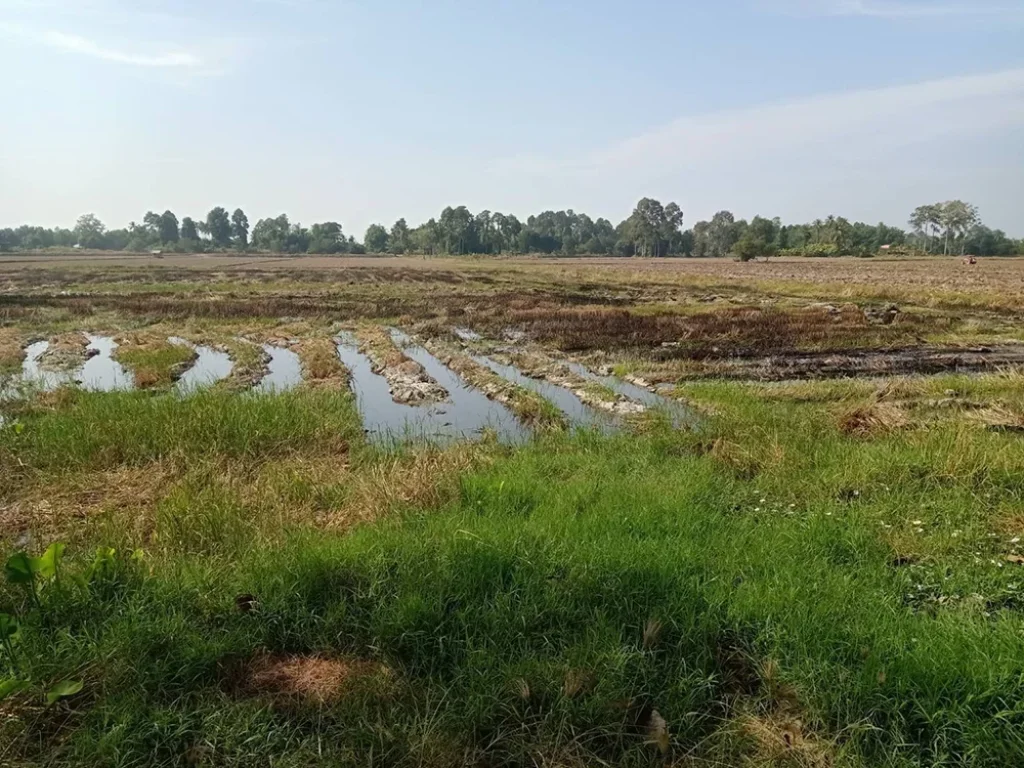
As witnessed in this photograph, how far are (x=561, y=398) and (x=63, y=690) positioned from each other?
368 inches

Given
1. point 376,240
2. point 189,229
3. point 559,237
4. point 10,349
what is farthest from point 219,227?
point 10,349

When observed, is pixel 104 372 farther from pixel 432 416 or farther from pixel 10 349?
pixel 432 416

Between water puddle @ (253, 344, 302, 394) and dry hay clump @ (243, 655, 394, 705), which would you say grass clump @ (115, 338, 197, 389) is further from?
dry hay clump @ (243, 655, 394, 705)

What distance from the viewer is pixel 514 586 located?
4051 millimetres

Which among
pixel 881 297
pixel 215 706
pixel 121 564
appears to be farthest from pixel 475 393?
pixel 881 297

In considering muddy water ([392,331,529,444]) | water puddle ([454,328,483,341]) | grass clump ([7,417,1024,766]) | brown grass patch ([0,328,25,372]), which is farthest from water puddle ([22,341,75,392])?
water puddle ([454,328,483,341])

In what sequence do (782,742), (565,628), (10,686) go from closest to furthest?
(10,686) → (782,742) → (565,628)

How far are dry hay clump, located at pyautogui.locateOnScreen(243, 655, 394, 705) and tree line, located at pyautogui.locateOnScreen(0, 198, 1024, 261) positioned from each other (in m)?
72.1

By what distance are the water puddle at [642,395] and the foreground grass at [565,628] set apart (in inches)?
135

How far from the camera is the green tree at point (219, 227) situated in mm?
130375

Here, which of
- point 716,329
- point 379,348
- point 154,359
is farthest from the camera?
point 716,329

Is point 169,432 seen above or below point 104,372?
above

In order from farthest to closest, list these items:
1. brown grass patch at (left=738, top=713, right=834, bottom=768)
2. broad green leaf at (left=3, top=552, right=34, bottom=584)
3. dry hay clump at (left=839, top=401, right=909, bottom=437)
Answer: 1. dry hay clump at (left=839, top=401, right=909, bottom=437)
2. broad green leaf at (left=3, top=552, right=34, bottom=584)
3. brown grass patch at (left=738, top=713, right=834, bottom=768)

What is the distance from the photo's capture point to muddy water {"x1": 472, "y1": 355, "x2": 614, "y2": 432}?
31.6 feet
